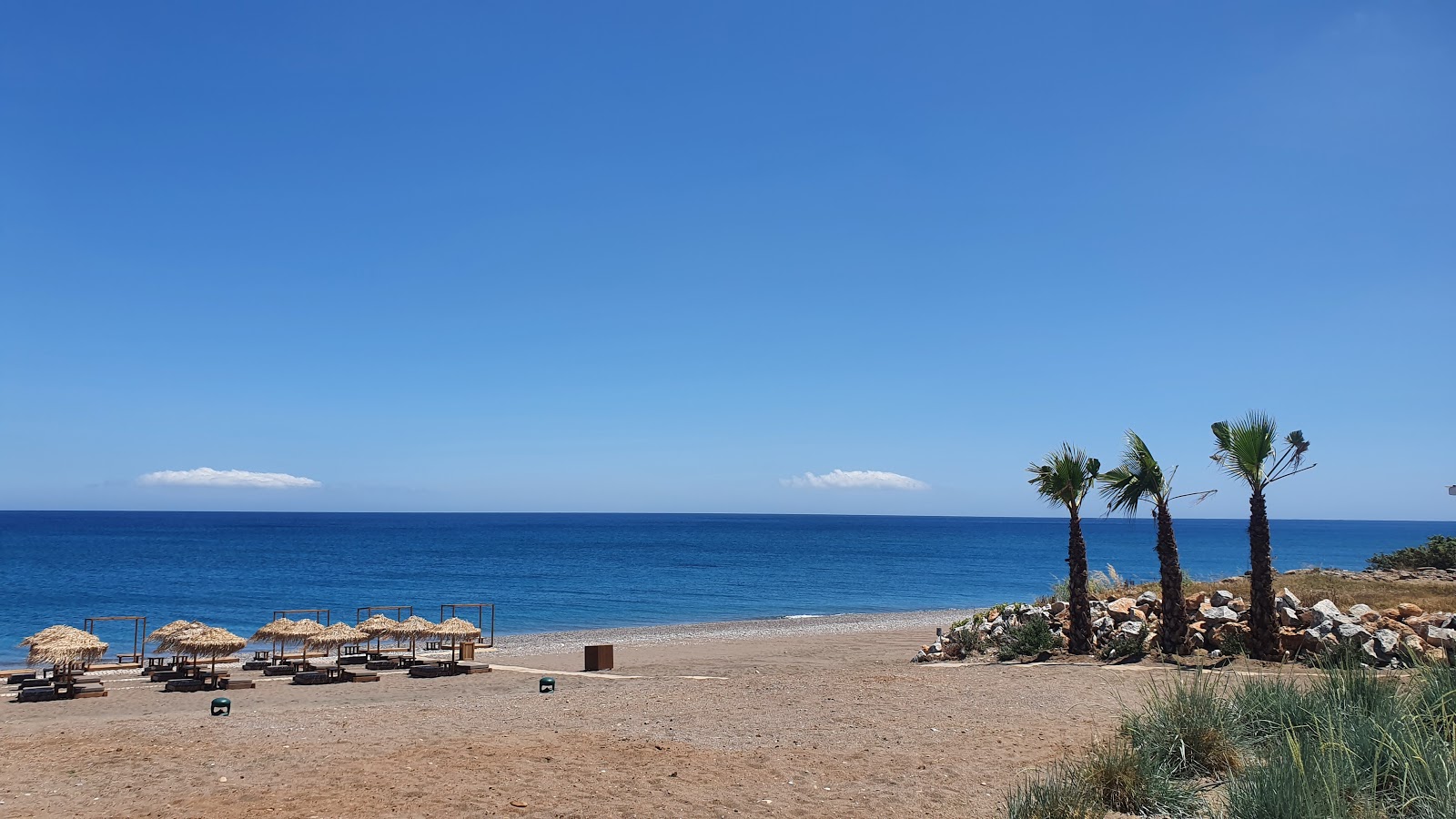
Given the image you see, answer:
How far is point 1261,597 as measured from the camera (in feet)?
52.0

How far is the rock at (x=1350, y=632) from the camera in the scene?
47.3ft

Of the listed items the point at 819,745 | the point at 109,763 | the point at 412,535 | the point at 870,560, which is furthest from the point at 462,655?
the point at 412,535

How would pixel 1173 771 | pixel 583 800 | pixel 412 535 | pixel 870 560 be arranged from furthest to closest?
pixel 412 535, pixel 870 560, pixel 583 800, pixel 1173 771

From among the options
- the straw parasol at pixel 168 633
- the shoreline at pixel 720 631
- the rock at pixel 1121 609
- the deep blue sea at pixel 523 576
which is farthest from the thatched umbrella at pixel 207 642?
the rock at pixel 1121 609

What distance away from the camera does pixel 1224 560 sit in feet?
294

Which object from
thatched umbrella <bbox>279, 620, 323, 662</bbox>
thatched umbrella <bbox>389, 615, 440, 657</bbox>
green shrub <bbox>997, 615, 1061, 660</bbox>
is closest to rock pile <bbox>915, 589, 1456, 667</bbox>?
green shrub <bbox>997, 615, 1061, 660</bbox>

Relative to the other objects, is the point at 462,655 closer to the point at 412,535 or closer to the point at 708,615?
the point at 708,615

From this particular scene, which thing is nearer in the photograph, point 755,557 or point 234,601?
point 234,601

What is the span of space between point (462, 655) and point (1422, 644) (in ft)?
71.9

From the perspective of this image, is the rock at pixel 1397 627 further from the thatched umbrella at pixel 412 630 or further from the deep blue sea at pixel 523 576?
the deep blue sea at pixel 523 576

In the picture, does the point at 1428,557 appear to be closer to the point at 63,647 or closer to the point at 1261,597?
the point at 1261,597

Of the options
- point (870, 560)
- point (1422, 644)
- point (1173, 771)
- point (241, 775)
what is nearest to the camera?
point (1173, 771)

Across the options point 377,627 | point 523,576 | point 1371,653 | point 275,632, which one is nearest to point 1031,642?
→ point 1371,653

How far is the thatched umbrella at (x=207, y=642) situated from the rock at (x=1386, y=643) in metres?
23.3
